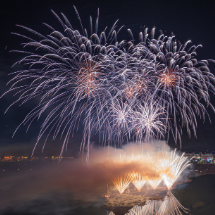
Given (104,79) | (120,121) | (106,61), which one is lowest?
(120,121)

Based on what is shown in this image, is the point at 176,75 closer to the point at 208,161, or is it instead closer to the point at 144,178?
the point at 144,178

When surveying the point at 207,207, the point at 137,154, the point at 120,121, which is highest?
the point at 120,121

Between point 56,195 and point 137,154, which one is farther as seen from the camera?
point 137,154

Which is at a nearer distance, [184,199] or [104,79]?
[104,79]

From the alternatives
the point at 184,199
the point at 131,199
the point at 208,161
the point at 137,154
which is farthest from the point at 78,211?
the point at 208,161

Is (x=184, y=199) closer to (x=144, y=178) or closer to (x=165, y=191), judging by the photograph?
(x=165, y=191)

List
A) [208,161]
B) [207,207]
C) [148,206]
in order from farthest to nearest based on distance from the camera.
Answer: [208,161] → [207,207] → [148,206]

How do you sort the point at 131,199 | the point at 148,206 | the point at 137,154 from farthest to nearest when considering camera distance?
the point at 137,154 → the point at 131,199 → the point at 148,206

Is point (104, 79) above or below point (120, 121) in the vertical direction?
above

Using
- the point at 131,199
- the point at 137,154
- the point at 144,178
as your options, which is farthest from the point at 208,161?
the point at 131,199

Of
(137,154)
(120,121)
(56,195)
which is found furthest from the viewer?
(137,154)
